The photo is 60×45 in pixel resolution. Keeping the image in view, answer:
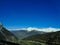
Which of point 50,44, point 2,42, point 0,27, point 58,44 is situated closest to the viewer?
point 2,42

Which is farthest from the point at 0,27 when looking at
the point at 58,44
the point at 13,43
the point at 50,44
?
the point at 58,44

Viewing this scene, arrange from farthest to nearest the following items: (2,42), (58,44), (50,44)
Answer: (58,44)
(50,44)
(2,42)

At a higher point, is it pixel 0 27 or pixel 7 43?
pixel 0 27

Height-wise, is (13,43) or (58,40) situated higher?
(58,40)

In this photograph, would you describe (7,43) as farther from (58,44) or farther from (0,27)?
(58,44)

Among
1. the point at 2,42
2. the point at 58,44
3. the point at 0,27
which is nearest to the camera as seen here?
the point at 2,42

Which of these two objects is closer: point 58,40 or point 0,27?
point 0,27

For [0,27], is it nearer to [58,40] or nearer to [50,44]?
[50,44]

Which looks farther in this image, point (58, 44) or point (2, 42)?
point (58, 44)

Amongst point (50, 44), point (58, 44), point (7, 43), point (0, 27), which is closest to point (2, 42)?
point (7, 43)
